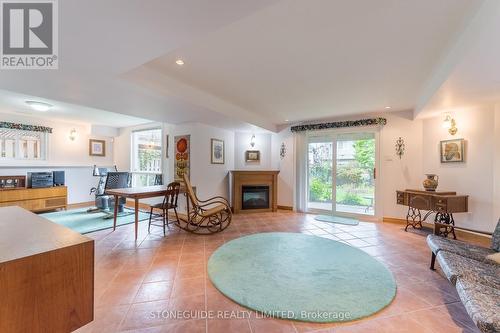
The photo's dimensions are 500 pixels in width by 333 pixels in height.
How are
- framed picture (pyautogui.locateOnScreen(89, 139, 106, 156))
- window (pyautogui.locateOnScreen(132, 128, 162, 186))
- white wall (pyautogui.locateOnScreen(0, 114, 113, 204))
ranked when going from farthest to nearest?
framed picture (pyautogui.locateOnScreen(89, 139, 106, 156)), window (pyautogui.locateOnScreen(132, 128, 162, 186)), white wall (pyautogui.locateOnScreen(0, 114, 113, 204))

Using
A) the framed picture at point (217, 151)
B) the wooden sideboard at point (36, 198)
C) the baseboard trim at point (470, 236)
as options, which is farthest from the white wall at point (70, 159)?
the baseboard trim at point (470, 236)

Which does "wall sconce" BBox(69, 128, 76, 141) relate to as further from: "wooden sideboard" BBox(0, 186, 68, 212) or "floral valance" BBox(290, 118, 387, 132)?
"floral valance" BBox(290, 118, 387, 132)

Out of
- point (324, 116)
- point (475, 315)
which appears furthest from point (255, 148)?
point (475, 315)

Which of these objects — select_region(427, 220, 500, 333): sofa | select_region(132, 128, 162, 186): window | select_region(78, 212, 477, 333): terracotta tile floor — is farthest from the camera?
select_region(132, 128, 162, 186): window

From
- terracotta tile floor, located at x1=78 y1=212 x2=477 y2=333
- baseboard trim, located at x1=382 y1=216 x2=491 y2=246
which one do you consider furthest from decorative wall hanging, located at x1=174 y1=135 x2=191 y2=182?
baseboard trim, located at x1=382 y1=216 x2=491 y2=246

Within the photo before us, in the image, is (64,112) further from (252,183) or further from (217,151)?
(252,183)

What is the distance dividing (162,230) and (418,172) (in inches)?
203

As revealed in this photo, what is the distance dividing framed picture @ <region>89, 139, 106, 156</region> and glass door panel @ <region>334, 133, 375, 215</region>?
22.0 feet

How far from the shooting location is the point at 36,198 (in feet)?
15.9

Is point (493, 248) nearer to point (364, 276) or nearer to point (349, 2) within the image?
point (364, 276)

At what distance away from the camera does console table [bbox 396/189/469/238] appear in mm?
3469

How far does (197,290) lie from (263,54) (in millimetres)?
2494

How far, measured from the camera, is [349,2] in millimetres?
1579

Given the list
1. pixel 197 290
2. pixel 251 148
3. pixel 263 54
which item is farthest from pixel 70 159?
pixel 263 54
